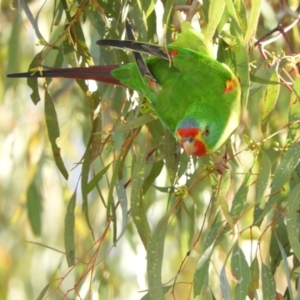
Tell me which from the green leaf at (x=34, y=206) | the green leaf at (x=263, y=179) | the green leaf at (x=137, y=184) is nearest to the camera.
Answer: the green leaf at (x=263, y=179)

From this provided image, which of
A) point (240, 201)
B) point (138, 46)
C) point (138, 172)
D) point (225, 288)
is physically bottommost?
point (225, 288)

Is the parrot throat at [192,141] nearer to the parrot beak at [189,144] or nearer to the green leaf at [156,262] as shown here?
the parrot beak at [189,144]

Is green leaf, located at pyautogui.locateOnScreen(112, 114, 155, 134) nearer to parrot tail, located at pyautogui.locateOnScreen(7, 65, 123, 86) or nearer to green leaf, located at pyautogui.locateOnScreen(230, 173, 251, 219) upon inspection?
parrot tail, located at pyautogui.locateOnScreen(7, 65, 123, 86)

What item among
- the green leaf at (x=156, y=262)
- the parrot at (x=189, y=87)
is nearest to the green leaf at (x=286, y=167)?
the parrot at (x=189, y=87)

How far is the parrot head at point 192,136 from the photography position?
1.05 meters

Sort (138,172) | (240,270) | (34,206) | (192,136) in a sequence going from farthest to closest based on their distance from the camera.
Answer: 1. (34,206)
2. (138,172)
3. (240,270)
4. (192,136)

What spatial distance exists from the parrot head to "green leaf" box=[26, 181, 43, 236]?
828mm

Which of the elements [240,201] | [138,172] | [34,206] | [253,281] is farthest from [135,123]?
[34,206]

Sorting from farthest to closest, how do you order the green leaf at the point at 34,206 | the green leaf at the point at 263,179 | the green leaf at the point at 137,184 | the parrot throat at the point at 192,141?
the green leaf at the point at 34,206, the green leaf at the point at 137,184, the green leaf at the point at 263,179, the parrot throat at the point at 192,141

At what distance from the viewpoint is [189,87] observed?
1.17m

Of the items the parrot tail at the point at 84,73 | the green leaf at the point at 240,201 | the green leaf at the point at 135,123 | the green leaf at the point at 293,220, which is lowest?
the green leaf at the point at 293,220

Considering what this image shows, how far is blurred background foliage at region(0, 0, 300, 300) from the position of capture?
1.18m

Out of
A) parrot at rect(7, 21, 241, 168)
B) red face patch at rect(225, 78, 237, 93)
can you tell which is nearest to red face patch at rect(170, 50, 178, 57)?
parrot at rect(7, 21, 241, 168)

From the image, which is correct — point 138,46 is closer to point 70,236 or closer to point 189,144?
point 189,144
